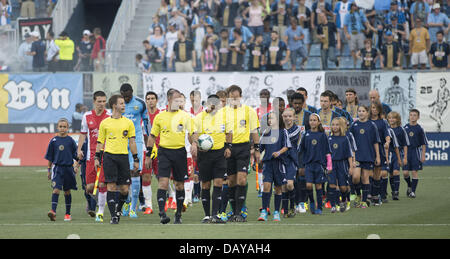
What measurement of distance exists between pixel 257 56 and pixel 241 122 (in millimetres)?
16054

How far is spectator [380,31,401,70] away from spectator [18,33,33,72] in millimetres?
13536

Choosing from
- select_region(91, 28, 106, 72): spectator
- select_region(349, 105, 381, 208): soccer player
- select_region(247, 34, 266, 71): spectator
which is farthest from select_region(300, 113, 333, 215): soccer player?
select_region(91, 28, 106, 72): spectator

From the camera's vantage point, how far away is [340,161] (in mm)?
17156

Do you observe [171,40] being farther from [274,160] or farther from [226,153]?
[226,153]

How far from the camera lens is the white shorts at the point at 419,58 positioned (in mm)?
30109

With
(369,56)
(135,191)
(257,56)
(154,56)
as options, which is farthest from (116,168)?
(154,56)

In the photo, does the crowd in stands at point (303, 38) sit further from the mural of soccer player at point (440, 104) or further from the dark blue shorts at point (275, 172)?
the dark blue shorts at point (275, 172)

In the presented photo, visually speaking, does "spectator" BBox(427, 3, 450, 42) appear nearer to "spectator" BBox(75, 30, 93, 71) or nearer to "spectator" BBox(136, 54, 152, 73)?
"spectator" BBox(136, 54, 152, 73)

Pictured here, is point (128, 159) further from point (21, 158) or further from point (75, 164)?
point (21, 158)

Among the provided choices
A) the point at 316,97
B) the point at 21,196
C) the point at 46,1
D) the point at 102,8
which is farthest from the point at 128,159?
the point at 102,8

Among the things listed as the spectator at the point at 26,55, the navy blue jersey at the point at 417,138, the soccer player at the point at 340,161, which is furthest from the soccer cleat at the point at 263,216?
the spectator at the point at 26,55

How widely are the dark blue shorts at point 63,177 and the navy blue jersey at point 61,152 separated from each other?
11cm
